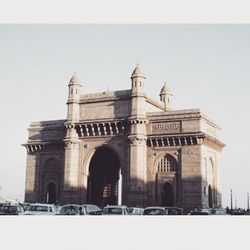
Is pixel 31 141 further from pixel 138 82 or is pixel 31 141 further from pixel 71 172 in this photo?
pixel 138 82

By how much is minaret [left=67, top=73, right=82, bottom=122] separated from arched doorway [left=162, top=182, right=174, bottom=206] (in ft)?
34.8

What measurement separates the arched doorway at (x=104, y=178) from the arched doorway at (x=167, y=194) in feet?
26.8

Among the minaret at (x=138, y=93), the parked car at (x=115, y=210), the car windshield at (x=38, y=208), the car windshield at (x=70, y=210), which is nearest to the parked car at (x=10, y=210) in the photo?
the car windshield at (x=38, y=208)

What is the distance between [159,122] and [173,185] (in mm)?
5520

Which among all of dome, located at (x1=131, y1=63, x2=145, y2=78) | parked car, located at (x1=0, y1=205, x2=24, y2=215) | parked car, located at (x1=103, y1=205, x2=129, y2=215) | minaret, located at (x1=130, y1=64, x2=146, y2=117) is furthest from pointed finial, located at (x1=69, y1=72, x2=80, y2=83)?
parked car, located at (x1=103, y1=205, x2=129, y2=215)

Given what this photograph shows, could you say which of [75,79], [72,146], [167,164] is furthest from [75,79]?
[167,164]

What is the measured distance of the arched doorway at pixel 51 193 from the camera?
44.3 meters

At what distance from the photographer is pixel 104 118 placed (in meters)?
40.7

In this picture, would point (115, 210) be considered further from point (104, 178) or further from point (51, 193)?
point (104, 178)

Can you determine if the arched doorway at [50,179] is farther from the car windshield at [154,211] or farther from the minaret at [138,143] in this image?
the car windshield at [154,211]

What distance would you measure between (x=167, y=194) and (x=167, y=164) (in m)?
2.56

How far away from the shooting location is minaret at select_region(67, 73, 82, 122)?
42.1 meters

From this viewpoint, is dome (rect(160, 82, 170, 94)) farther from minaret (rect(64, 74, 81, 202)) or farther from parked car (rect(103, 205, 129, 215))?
parked car (rect(103, 205, 129, 215))

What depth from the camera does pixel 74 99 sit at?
42406mm
